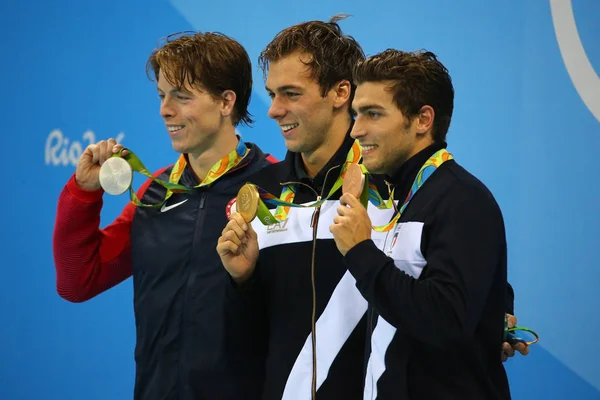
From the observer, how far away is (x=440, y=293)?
1555 millimetres

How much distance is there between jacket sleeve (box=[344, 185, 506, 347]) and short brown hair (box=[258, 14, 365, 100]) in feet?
1.91

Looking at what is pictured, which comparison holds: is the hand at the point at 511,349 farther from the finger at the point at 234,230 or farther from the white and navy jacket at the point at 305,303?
the finger at the point at 234,230

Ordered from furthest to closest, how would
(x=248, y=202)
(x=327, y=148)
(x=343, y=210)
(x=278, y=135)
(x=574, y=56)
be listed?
(x=278, y=135)
(x=574, y=56)
(x=327, y=148)
(x=248, y=202)
(x=343, y=210)

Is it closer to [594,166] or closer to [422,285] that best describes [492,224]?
[422,285]

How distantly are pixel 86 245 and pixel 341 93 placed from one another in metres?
0.82

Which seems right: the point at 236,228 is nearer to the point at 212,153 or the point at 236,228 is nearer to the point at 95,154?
the point at 212,153

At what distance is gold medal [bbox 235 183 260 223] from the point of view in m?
1.95

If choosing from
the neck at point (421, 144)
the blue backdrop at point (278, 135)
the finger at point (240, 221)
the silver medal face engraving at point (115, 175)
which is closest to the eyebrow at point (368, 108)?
the neck at point (421, 144)

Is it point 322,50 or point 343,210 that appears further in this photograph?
point 322,50

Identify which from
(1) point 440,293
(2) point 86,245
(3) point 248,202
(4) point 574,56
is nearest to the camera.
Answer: (1) point 440,293

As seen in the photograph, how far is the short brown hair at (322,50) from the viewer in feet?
6.85

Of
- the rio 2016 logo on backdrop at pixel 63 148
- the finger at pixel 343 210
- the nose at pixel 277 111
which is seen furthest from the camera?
the rio 2016 logo on backdrop at pixel 63 148

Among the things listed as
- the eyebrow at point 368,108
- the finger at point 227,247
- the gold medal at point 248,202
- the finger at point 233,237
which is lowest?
the finger at point 227,247

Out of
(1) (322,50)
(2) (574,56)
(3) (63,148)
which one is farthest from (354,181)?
(3) (63,148)
